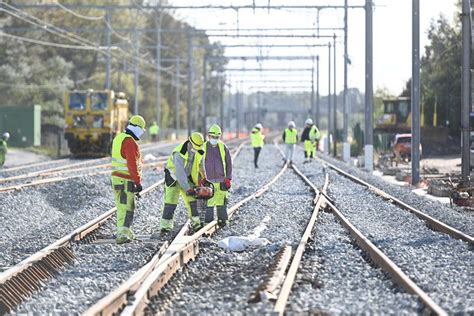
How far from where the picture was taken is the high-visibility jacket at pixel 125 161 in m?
14.2

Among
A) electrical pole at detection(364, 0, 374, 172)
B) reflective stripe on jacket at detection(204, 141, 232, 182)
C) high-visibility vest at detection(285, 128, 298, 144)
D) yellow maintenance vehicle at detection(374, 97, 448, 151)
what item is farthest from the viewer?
yellow maintenance vehicle at detection(374, 97, 448, 151)

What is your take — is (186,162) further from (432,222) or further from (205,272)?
(432,222)

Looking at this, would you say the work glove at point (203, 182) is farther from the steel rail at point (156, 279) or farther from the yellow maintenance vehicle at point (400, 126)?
the yellow maintenance vehicle at point (400, 126)

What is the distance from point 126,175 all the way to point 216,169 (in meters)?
2.05

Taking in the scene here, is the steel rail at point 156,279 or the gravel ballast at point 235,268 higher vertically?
the steel rail at point 156,279

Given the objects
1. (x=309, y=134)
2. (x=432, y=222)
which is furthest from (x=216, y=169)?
(x=309, y=134)

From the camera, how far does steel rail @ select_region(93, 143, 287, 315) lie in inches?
338

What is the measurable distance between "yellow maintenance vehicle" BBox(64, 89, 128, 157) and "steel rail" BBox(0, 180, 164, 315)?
3191cm

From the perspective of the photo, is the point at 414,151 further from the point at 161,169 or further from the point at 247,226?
the point at 247,226

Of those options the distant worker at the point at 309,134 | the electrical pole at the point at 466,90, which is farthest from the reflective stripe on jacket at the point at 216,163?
the distant worker at the point at 309,134

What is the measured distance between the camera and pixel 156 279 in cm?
1011

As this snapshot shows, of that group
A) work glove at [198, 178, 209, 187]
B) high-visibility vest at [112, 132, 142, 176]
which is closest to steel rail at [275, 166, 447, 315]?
work glove at [198, 178, 209, 187]

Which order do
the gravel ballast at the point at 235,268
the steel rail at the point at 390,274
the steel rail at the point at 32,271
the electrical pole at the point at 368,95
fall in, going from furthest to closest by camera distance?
the electrical pole at the point at 368,95
the steel rail at the point at 32,271
the gravel ballast at the point at 235,268
the steel rail at the point at 390,274

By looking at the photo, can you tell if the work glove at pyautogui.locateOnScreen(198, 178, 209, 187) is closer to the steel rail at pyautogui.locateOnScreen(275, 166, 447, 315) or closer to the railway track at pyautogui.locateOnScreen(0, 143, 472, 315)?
the railway track at pyautogui.locateOnScreen(0, 143, 472, 315)
